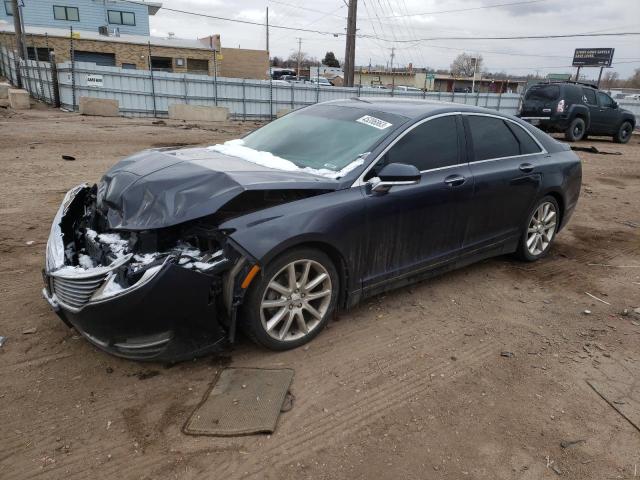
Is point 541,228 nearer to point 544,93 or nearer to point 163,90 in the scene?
point 544,93

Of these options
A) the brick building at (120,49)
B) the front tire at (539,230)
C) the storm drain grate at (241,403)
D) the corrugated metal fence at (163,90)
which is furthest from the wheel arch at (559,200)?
the brick building at (120,49)

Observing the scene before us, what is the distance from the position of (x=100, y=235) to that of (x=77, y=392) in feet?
3.30

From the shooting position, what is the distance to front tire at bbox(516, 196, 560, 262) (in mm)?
5078

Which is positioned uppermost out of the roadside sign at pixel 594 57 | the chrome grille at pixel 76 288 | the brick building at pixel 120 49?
the roadside sign at pixel 594 57

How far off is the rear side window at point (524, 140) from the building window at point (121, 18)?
44860 millimetres

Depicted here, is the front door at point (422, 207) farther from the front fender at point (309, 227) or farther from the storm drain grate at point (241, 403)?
the storm drain grate at point (241, 403)

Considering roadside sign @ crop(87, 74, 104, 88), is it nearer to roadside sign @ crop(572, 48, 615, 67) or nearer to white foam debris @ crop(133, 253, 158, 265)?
white foam debris @ crop(133, 253, 158, 265)

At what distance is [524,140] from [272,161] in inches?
108

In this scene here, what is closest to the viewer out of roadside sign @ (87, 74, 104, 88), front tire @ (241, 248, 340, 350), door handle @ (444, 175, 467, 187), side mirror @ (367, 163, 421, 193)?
front tire @ (241, 248, 340, 350)

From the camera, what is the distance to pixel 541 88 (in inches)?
663

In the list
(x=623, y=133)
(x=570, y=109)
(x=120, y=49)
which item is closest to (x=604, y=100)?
(x=623, y=133)

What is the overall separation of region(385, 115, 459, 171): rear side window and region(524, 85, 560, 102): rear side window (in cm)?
1453

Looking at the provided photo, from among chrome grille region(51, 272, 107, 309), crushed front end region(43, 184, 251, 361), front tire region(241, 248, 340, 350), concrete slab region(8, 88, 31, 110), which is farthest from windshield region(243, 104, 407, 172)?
concrete slab region(8, 88, 31, 110)

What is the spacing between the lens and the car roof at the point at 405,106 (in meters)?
4.05
